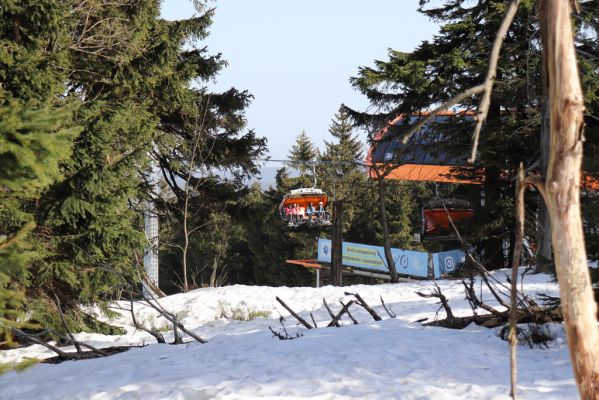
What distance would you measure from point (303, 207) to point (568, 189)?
727 inches

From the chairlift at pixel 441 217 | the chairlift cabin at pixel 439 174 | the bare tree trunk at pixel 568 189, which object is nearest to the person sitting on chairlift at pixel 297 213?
the chairlift cabin at pixel 439 174

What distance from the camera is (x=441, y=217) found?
914 inches

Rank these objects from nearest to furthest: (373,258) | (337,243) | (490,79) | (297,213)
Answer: (490,79) < (337,243) < (297,213) < (373,258)

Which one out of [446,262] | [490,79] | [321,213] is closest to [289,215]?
[321,213]

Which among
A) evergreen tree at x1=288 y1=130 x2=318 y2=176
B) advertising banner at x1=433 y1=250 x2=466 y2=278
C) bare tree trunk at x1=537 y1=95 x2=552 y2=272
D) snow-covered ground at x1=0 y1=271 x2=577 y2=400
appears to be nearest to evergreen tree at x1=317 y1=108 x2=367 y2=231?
evergreen tree at x1=288 y1=130 x2=318 y2=176

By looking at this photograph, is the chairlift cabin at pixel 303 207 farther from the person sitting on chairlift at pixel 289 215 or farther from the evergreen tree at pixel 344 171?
the evergreen tree at pixel 344 171

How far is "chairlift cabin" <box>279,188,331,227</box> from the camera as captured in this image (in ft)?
71.1

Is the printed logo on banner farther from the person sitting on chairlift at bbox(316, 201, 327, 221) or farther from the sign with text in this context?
the person sitting on chairlift at bbox(316, 201, 327, 221)

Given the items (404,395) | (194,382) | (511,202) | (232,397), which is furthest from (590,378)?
(511,202)

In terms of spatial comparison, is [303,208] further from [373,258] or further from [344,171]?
[344,171]

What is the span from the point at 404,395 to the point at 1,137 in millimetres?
3569

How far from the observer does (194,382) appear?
6.40 metres

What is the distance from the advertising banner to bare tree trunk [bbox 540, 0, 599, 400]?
19.7 metres

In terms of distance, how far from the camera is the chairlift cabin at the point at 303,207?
2166 centimetres
